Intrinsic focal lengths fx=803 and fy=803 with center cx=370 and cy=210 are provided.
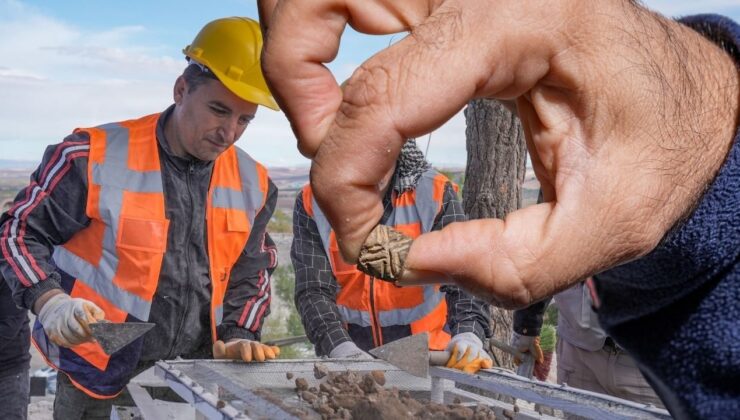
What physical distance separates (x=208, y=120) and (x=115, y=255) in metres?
0.76

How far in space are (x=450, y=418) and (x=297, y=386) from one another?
587mm

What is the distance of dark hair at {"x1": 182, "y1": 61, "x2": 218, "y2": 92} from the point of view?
3910 mm

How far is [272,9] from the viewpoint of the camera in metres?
1.03

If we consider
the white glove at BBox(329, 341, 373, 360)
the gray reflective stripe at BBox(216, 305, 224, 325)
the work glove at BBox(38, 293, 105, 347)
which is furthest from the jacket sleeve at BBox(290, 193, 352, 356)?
the work glove at BBox(38, 293, 105, 347)

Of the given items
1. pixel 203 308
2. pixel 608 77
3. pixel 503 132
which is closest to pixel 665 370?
pixel 608 77

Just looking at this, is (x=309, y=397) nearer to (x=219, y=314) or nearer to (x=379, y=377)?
(x=379, y=377)

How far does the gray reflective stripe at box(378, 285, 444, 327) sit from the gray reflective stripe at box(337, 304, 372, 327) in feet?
0.28

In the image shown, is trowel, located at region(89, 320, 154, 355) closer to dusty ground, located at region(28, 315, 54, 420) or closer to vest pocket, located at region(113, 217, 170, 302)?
vest pocket, located at region(113, 217, 170, 302)

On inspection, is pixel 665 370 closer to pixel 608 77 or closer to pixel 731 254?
pixel 731 254

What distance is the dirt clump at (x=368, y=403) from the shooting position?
7.59 ft

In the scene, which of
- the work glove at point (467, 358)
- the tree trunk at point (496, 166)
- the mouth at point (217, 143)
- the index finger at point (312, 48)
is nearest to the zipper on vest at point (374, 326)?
the work glove at point (467, 358)

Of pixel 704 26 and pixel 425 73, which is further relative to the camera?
pixel 704 26

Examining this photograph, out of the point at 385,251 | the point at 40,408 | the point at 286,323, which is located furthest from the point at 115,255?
the point at 286,323

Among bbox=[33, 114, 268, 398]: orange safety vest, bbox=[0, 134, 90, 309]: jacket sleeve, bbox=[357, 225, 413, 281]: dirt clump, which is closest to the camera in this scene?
bbox=[357, 225, 413, 281]: dirt clump
